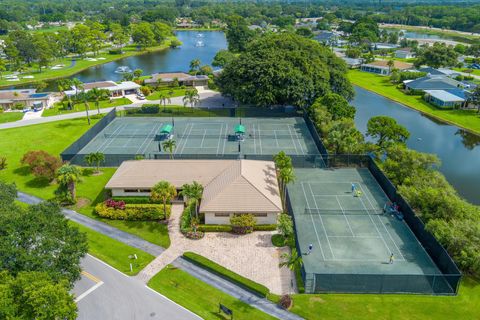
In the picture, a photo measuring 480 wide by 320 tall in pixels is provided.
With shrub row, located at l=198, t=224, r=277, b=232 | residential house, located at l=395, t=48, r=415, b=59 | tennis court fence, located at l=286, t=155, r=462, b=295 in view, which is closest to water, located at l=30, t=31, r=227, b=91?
residential house, located at l=395, t=48, r=415, b=59

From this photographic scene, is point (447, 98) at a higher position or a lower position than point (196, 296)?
higher

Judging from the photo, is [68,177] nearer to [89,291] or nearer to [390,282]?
[89,291]

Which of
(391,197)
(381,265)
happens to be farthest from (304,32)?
(381,265)

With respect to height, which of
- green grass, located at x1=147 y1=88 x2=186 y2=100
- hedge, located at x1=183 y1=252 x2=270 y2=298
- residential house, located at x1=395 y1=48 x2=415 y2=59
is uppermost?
residential house, located at x1=395 y1=48 x2=415 y2=59

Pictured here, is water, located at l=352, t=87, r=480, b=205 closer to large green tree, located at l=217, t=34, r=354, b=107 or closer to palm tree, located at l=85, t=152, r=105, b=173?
large green tree, located at l=217, t=34, r=354, b=107

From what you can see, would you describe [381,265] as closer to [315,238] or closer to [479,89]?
[315,238]

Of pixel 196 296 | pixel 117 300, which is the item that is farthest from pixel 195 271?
pixel 117 300
